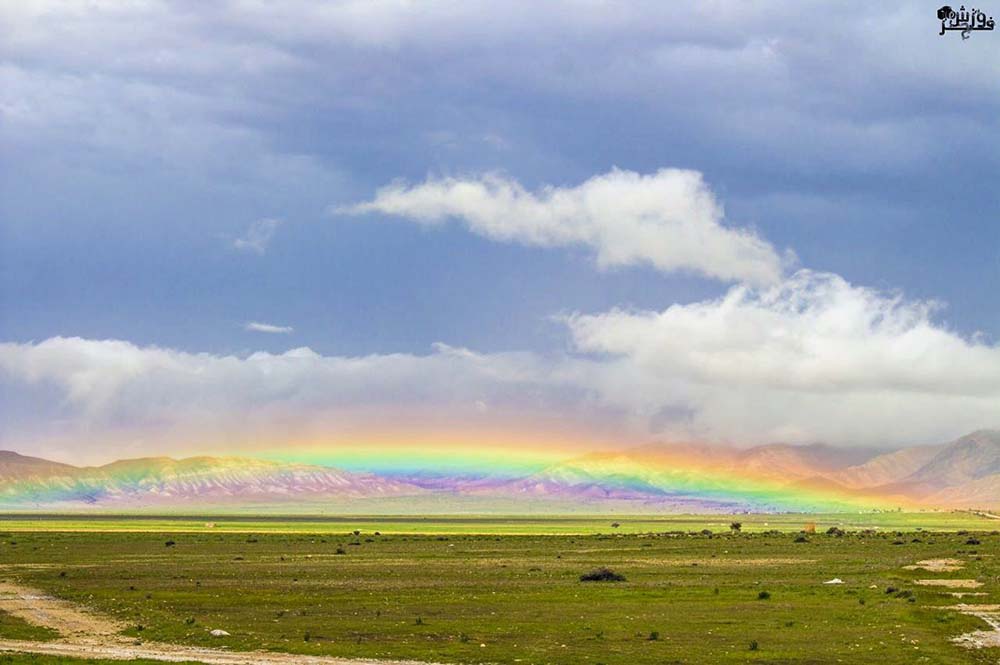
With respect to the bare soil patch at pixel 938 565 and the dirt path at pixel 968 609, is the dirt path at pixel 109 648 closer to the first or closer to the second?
the dirt path at pixel 968 609

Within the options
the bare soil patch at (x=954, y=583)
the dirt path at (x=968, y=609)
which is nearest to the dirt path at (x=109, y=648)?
the dirt path at (x=968, y=609)

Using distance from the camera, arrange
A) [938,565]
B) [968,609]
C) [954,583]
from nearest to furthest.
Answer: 1. [968,609]
2. [954,583]
3. [938,565]

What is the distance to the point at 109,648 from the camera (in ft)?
136

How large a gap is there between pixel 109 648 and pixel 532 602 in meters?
22.1

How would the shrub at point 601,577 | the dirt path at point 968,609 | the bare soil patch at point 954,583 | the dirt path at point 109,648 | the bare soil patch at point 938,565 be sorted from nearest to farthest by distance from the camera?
the dirt path at point 109,648, the dirt path at point 968,609, the bare soil patch at point 954,583, the shrub at point 601,577, the bare soil patch at point 938,565

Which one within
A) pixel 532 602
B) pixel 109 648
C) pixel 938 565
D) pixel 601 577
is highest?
pixel 938 565

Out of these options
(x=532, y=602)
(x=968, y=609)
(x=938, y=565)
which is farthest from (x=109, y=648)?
(x=938, y=565)

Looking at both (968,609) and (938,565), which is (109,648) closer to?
(968,609)

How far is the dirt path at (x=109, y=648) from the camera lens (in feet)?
125

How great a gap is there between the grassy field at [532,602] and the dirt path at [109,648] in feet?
4.03

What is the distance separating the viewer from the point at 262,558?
315 feet

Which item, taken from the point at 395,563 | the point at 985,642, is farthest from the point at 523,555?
the point at 985,642

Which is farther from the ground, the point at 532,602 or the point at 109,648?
the point at 532,602

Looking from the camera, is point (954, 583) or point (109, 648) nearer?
point (109, 648)
